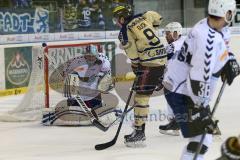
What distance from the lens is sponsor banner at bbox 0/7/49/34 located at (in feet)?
32.1

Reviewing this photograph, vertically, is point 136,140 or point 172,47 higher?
point 172,47

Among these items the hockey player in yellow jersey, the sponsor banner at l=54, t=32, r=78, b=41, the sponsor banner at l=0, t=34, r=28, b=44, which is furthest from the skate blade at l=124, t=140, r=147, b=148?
the sponsor banner at l=54, t=32, r=78, b=41

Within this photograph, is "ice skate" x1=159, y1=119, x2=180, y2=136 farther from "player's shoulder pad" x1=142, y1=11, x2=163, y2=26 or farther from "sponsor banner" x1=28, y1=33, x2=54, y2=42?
"sponsor banner" x1=28, y1=33, x2=54, y2=42

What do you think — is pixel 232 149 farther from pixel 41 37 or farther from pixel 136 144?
pixel 41 37

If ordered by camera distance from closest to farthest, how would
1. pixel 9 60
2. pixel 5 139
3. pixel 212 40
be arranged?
1. pixel 212 40
2. pixel 5 139
3. pixel 9 60

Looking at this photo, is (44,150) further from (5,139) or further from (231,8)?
(231,8)

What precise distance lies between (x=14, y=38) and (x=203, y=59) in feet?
22.2

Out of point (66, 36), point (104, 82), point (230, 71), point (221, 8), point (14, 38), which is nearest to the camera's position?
point (221, 8)

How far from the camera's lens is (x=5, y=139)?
5.67 meters

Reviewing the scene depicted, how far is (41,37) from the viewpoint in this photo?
1007cm

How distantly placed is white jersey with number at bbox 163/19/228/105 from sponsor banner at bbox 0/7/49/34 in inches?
262

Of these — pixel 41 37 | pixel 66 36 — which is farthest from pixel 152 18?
pixel 66 36

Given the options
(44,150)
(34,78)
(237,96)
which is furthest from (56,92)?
(237,96)

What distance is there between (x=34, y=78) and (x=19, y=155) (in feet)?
7.75
